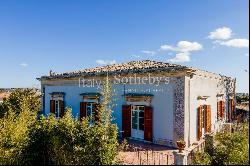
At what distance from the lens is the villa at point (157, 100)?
44.7 ft

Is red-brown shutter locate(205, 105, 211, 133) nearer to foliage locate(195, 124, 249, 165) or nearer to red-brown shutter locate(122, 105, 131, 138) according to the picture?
red-brown shutter locate(122, 105, 131, 138)

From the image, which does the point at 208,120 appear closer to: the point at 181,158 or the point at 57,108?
the point at 181,158

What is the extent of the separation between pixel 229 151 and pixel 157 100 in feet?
18.3

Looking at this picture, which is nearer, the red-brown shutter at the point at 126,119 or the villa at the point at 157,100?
the villa at the point at 157,100

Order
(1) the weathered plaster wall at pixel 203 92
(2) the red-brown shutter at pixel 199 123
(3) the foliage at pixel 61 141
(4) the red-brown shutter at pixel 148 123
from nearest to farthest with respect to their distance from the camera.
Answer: (3) the foliage at pixel 61 141
(1) the weathered plaster wall at pixel 203 92
(4) the red-brown shutter at pixel 148 123
(2) the red-brown shutter at pixel 199 123

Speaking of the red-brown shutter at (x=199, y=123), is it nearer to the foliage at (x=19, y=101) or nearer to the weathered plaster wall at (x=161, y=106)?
the weathered plaster wall at (x=161, y=106)

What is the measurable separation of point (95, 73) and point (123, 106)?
291 centimetres

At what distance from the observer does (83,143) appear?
10.1m

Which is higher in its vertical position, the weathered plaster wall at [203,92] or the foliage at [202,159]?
the weathered plaster wall at [203,92]

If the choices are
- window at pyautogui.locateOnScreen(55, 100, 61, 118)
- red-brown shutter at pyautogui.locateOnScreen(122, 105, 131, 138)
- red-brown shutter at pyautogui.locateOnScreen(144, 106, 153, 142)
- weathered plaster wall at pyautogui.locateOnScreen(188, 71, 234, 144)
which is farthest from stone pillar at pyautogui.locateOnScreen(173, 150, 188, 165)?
window at pyautogui.locateOnScreen(55, 100, 61, 118)

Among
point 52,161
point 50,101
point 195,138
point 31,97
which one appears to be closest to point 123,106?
point 195,138

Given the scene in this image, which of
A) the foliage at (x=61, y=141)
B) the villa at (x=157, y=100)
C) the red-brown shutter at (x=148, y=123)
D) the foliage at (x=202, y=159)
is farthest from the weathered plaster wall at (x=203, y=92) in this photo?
the foliage at (x=61, y=141)

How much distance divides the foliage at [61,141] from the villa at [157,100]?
151 inches

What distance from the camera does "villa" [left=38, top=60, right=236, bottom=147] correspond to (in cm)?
1363
